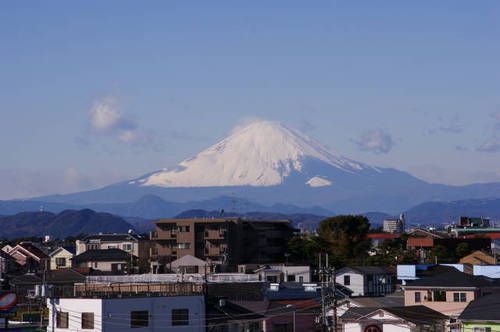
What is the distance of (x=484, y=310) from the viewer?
39.8 meters

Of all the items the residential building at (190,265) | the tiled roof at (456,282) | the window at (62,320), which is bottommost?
the window at (62,320)

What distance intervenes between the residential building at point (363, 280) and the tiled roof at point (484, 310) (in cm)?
3054

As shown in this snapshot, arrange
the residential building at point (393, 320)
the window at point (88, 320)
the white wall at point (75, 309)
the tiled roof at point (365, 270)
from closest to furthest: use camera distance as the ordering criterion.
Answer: the white wall at point (75, 309) → the window at point (88, 320) → the residential building at point (393, 320) → the tiled roof at point (365, 270)

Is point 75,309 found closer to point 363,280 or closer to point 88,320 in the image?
point 88,320

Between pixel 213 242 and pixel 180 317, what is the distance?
61.9 meters

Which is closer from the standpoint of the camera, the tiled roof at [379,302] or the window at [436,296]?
the window at [436,296]

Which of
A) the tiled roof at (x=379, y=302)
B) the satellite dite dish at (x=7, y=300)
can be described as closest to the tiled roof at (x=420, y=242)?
the tiled roof at (x=379, y=302)

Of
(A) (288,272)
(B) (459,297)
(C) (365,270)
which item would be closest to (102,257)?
(A) (288,272)

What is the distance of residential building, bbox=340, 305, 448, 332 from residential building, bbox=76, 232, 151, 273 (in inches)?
2172

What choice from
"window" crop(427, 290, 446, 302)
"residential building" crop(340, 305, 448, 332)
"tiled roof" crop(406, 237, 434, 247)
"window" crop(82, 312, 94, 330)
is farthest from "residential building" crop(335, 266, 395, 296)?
"window" crop(82, 312, 94, 330)

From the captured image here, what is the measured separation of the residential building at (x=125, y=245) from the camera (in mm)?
103200

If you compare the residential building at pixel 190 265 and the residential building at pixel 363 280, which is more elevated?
the residential building at pixel 190 265

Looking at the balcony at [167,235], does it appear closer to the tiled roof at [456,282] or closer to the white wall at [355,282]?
the white wall at [355,282]

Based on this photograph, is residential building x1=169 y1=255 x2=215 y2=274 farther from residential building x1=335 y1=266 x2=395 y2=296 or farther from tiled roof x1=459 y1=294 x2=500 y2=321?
tiled roof x1=459 y1=294 x2=500 y2=321
